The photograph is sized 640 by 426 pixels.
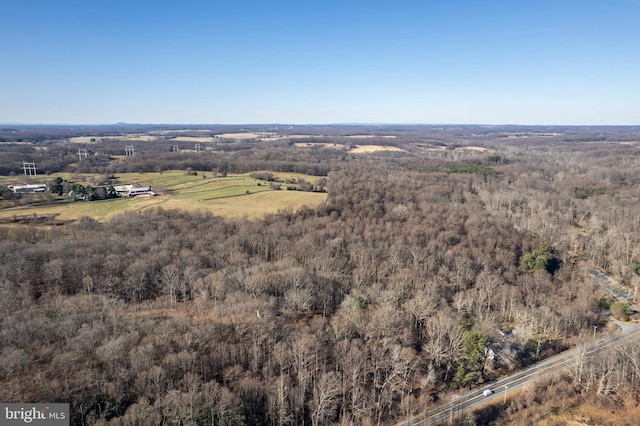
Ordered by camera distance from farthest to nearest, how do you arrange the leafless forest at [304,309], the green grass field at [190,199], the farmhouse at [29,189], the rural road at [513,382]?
the farmhouse at [29,189]
the green grass field at [190,199]
the rural road at [513,382]
the leafless forest at [304,309]

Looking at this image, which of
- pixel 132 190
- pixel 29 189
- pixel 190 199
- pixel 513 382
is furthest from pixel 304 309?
pixel 29 189

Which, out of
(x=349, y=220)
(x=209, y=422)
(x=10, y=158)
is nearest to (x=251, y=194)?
(x=349, y=220)

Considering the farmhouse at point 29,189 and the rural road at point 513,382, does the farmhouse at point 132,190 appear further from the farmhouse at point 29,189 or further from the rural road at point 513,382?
the rural road at point 513,382

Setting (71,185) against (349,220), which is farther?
(71,185)

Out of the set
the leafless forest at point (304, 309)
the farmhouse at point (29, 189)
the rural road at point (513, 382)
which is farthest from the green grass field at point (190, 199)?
the rural road at point (513, 382)

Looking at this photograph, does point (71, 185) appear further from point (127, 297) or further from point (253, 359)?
point (253, 359)

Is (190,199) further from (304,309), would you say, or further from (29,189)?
(304,309)
